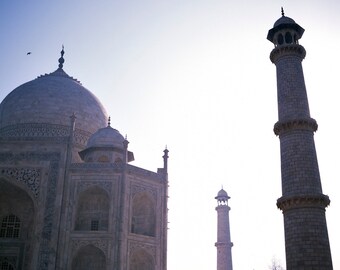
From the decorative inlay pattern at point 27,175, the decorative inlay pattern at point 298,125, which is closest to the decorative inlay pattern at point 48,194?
the decorative inlay pattern at point 27,175

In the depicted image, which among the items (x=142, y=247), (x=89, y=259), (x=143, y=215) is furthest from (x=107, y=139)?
(x=89, y=259)

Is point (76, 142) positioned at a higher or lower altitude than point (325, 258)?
higher

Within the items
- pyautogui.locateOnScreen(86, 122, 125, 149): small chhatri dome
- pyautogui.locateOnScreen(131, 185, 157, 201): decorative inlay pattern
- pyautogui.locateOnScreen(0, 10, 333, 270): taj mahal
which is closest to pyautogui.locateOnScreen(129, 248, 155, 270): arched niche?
pyautogui.locateOnScreen(0, 10, 333, 270): taj mahal

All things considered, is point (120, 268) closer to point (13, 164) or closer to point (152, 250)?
point (152, 250)

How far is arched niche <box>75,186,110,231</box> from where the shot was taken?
20.0 m

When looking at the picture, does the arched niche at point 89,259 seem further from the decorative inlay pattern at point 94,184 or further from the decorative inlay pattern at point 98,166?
the decorative inlay pattern at point 98,166

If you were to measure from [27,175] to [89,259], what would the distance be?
15.2ft

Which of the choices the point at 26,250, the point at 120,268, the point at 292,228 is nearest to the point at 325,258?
the point at 292,228

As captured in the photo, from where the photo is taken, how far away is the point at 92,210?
20484 millimetres

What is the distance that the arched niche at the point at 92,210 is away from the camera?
20047 mm

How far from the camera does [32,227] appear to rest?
19969 millimetres

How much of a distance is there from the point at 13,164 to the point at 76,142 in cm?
494

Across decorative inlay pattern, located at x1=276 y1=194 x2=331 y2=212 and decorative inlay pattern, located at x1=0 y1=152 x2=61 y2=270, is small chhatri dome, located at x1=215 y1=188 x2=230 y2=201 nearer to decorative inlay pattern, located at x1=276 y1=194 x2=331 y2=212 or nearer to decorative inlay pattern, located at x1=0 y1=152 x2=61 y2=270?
decorative inlay pattern, located at x1=0 y1=152 x2=61 y2=270

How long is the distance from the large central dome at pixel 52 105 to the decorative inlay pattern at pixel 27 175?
5.38 m
